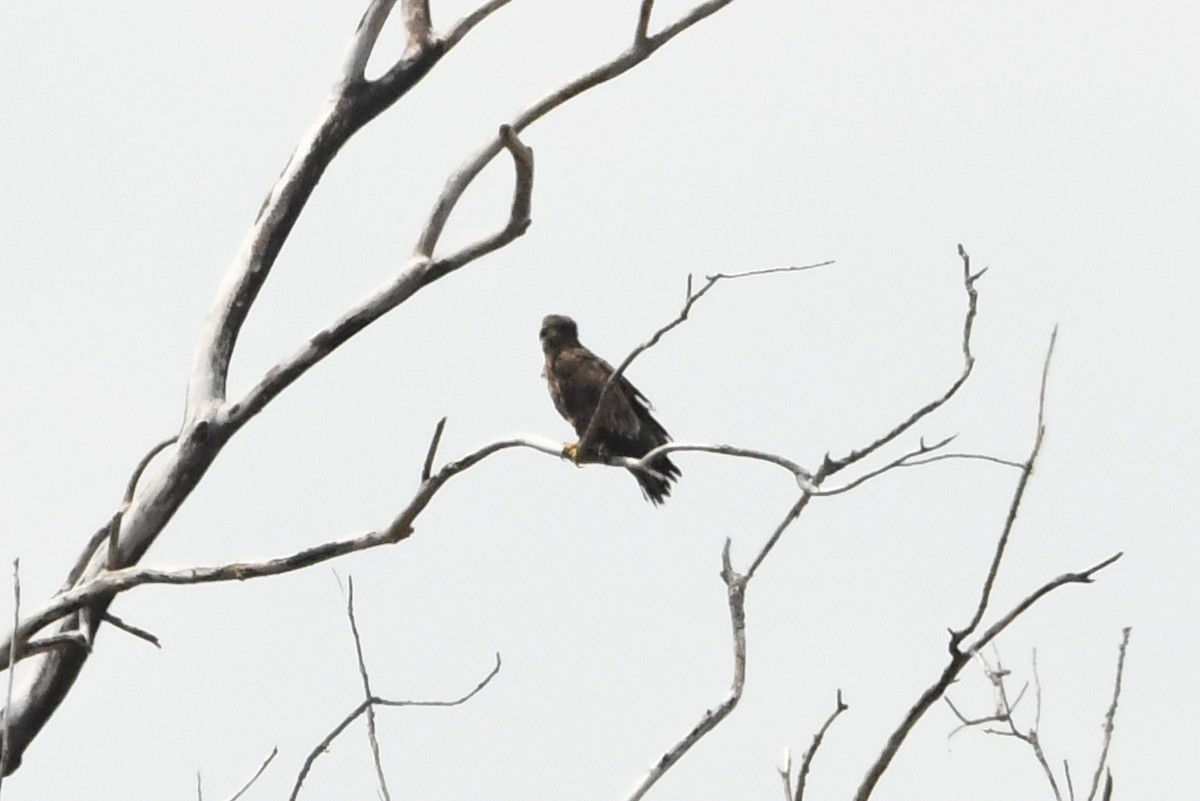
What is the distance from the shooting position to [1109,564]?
3402 mm

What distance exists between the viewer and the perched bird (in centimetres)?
827

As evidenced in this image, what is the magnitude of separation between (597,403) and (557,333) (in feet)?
5.54

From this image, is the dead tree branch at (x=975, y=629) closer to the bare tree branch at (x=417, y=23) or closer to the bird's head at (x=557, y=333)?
the bare tree branch at (x=417, y=23)

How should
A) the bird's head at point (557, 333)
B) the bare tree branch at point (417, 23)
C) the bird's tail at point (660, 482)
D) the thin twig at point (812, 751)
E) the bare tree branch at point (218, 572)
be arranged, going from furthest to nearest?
the bird's head at point (557, 333) → the bird's tail at point (660, 482) → the bare tree branch at point (417, 23) → the bare tree branch at point (218, 572) → the thin twig at point (812, 751)

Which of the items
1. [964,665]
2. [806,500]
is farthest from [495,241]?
[964,665]

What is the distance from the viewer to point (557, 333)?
30.8 feet

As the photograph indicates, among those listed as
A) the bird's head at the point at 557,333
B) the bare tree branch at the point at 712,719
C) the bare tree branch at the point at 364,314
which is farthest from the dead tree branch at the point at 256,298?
the bird's head at the point at 557,333

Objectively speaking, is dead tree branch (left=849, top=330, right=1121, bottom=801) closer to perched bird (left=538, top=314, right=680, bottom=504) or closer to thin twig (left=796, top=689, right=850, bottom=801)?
thin twig (left=796, top=689, right=850, bottom=801)

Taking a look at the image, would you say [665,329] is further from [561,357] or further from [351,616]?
[561,357]

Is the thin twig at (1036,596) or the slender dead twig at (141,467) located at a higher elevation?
the slender dead twig at (141,467)

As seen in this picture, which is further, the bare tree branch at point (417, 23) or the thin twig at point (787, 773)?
the bare tree branch at point (417, 23)

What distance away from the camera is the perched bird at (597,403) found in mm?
8266

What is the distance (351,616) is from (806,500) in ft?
4.43

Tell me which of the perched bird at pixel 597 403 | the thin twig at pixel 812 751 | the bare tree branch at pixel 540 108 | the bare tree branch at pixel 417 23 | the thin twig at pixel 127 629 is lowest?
the thin twig at pixel 812 751
